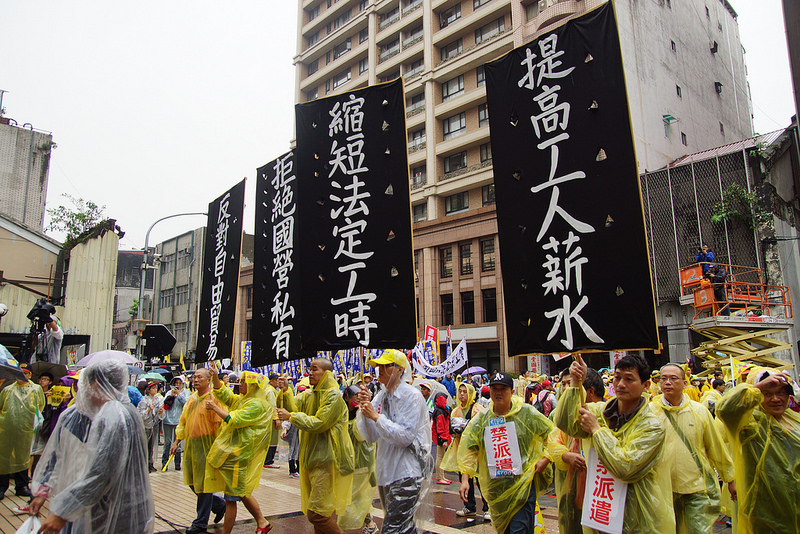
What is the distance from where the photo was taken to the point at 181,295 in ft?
170

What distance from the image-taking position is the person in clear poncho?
347cm

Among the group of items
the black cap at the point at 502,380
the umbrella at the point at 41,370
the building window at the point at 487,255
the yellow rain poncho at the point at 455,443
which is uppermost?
the building window at the point at 487,255

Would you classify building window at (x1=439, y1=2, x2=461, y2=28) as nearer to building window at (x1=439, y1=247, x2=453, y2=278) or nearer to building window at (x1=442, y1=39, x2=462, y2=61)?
building window at (x1=442, y1=39, x2=462, y2=61)

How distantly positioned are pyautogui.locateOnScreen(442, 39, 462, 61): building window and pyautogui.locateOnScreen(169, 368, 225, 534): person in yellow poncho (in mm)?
35543

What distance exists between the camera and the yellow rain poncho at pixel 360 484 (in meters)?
6.37

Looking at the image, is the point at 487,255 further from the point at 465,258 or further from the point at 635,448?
the point at 635,448

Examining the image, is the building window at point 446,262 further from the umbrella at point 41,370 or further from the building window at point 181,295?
the umbrella at point 41,370

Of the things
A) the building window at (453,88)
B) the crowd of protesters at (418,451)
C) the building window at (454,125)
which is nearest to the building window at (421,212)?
the building window at (454,125)

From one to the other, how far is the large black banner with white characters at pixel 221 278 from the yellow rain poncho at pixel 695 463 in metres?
7.31

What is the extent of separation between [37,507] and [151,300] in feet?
189

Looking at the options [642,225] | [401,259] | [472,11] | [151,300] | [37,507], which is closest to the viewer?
[37,507]

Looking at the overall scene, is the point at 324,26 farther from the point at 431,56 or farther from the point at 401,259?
the point at 401,259

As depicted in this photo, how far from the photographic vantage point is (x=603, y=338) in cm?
445

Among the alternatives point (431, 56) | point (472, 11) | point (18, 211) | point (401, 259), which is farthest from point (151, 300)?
point (401, 259)
